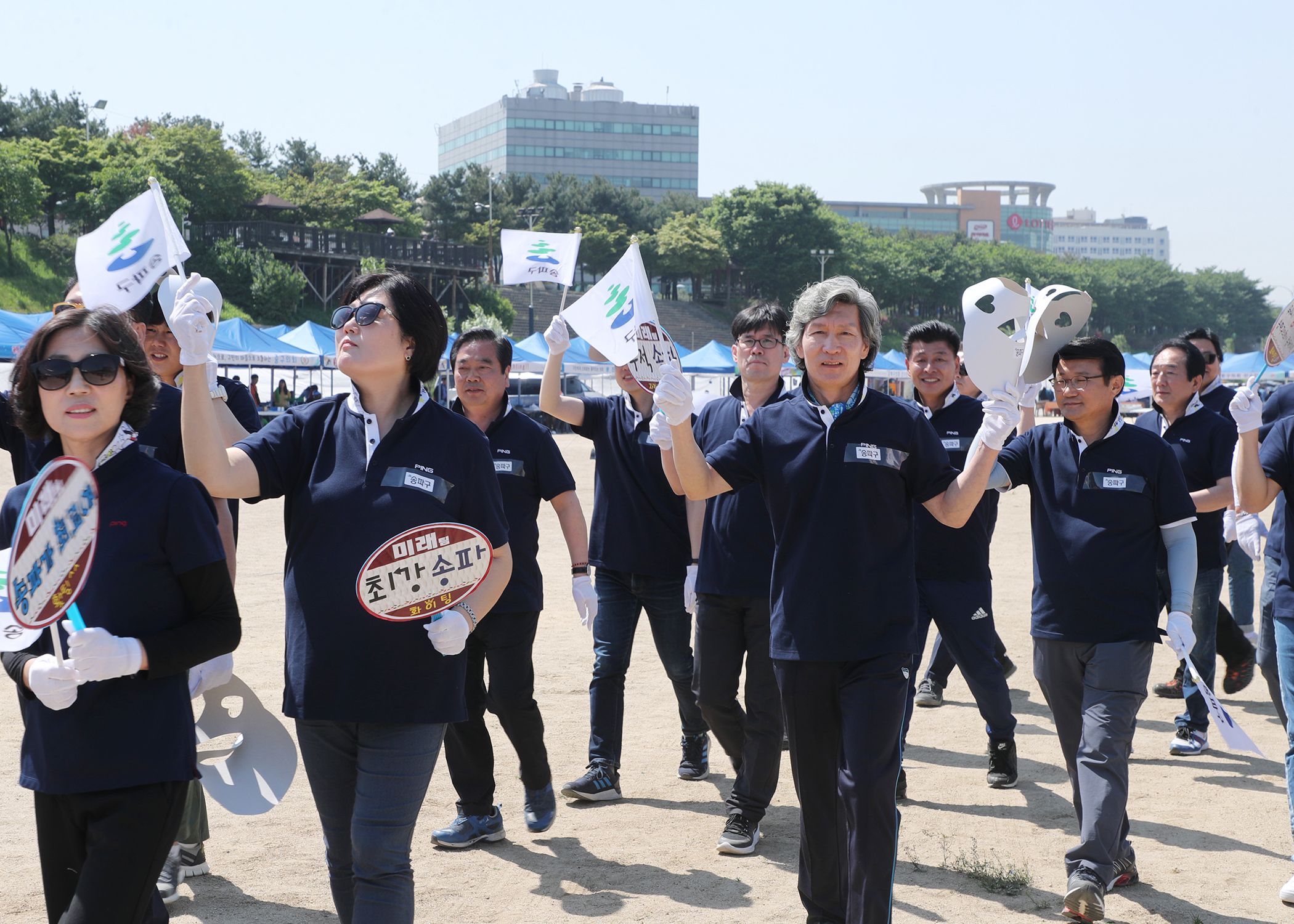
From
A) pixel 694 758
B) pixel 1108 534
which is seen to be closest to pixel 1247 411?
pixel 1108 534

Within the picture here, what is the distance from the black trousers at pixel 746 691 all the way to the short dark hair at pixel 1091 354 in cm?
153

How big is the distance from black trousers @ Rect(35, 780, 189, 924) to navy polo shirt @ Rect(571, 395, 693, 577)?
301 cm

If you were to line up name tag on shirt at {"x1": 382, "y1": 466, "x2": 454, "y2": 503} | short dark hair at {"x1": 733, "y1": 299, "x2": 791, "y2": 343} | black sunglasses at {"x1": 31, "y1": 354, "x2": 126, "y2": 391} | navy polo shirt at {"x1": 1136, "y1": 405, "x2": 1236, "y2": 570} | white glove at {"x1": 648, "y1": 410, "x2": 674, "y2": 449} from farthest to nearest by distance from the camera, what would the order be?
navy polo shirt at {"x1": 1136, "y1": 405, "x2": 1236, "y2": 570} < short dark hair at {"x1": 733, "y1": 299, "x2": 791, "y2": 343} < white glove at {"x1": 648, "y1": 410, "x2": 674, "y2": 449} < name tag on shirt at {"x1": 382, "y1": 466, "x2": 454, "y2": 503} < black sunglasses at {"x1": 31, "y1": 354, "x2": 126, "y2": 391}

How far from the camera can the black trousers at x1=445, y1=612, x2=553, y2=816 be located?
4797mm

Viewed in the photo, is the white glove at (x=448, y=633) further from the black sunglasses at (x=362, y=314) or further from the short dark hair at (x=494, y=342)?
the short dark hair at (x=494, y=342)

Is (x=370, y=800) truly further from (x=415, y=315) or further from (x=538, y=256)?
(x=538, y=256)

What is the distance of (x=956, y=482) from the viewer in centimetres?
361

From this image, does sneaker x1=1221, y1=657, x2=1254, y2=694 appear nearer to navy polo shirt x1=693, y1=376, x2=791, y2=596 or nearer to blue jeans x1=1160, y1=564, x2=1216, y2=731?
blue jeans x1=1160, y1=564, x2=1216, y2=731

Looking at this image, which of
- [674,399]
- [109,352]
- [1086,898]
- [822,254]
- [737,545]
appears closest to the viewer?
[109,352]

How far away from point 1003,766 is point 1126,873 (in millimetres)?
1327

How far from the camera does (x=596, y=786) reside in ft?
18.0

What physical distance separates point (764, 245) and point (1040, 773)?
266 feet

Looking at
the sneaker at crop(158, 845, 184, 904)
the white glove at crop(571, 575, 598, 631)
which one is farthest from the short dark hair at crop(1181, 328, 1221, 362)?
the sneaker at crop(158, 845, 184, 904)

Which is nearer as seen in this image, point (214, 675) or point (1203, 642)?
point (214, 675)
